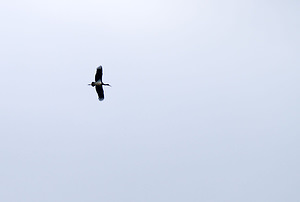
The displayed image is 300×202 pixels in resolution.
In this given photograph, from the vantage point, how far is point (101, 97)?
67.9m

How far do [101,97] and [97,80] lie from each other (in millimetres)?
2417

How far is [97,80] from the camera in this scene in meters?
66.9
